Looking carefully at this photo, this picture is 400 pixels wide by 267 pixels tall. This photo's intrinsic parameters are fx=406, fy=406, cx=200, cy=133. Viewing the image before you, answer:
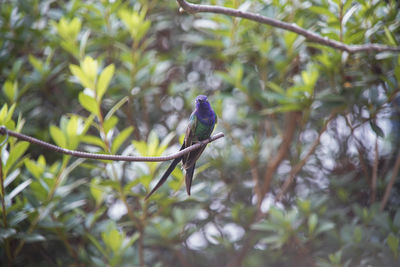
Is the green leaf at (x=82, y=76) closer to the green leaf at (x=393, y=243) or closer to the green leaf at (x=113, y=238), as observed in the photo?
the green leaf at (x=113, y=238)

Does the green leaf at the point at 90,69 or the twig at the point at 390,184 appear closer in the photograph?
the green leaf at the point at 90,69

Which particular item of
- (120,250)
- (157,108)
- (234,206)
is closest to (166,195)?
(120,250)

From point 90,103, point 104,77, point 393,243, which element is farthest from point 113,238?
point 393,243

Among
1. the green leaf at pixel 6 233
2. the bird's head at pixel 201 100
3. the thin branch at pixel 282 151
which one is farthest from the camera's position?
the thin branch at pixel 282 151

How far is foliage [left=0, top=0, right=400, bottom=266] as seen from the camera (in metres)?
2.66

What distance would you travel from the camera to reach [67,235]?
3.00 m

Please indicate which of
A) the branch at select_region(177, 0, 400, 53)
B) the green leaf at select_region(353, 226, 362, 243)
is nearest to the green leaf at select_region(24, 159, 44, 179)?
the branch at select_region(177, 0, 400, 53)

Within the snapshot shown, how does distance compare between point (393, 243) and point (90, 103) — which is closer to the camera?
point (90, 103)

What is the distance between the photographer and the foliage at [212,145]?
2658 mm

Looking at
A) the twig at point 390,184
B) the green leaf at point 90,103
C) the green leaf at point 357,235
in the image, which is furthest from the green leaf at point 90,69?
the twig at point 390,184

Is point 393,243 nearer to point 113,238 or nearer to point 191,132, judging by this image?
point 191,132

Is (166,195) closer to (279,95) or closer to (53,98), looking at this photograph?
(279,95)

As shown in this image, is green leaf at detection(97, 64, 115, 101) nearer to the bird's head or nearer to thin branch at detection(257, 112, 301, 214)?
the bird's head

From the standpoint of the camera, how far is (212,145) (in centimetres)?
356
